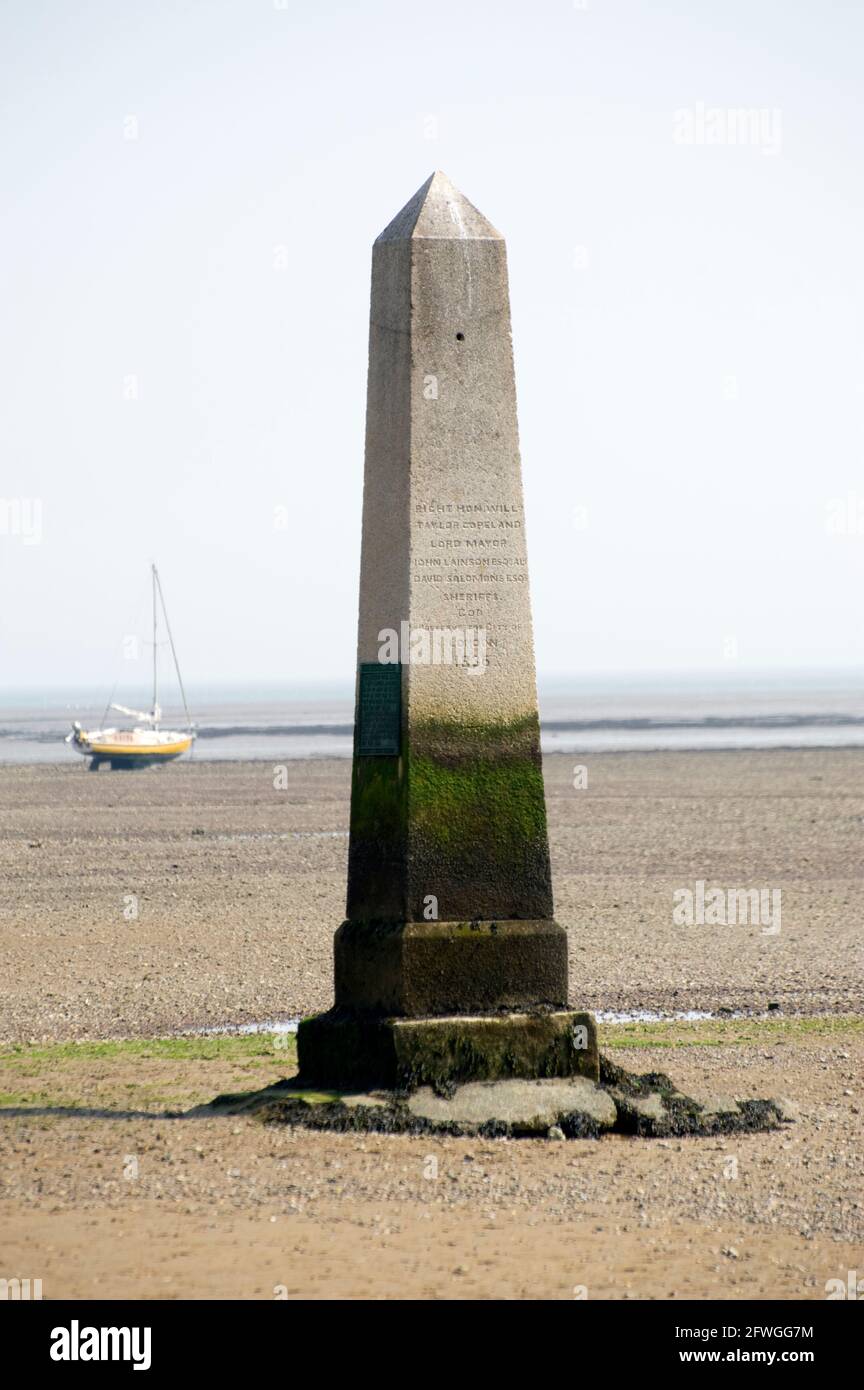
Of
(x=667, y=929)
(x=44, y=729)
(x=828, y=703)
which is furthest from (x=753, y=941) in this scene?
(x=828, y=703)

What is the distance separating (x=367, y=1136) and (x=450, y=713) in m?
2.40

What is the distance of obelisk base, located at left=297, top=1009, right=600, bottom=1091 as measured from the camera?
9969 mm

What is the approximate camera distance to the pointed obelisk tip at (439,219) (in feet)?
34.0

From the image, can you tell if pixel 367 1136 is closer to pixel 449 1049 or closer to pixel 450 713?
pixel 449 1049

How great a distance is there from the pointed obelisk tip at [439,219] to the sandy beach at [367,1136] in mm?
5065

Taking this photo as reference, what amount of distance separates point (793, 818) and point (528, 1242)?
2662cm

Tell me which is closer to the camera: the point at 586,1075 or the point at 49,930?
the point at 586,1075

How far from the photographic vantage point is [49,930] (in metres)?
19.4

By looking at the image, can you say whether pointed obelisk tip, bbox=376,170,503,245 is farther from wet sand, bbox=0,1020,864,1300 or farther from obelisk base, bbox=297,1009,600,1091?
wet sand, bbox=0,1020,864,1300

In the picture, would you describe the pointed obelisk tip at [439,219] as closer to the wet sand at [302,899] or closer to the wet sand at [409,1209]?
the wet sand at [409,1209]

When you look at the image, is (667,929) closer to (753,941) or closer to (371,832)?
(753,941)

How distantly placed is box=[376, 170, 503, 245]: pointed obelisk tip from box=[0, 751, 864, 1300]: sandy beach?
5.06 metres

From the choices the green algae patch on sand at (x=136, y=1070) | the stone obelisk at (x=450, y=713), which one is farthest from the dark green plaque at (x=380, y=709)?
the green algae patch on sand at (x=136, y=1070)

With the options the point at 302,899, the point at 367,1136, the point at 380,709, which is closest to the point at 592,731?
the point at 302,899
